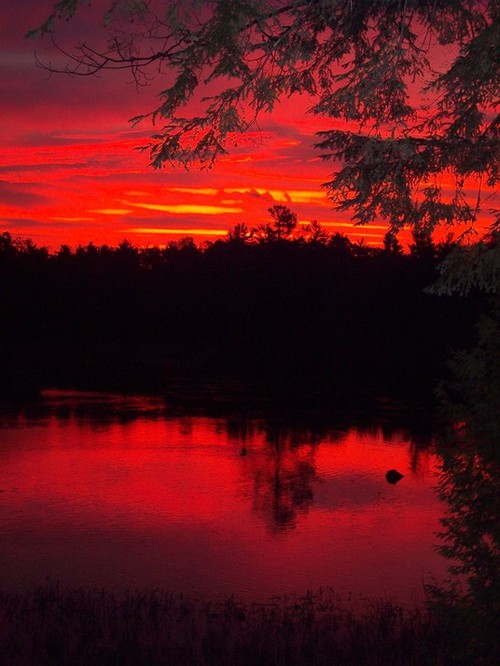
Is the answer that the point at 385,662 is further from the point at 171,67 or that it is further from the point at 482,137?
the point at 171,67

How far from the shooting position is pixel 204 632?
11.4m

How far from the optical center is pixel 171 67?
21.0 feet

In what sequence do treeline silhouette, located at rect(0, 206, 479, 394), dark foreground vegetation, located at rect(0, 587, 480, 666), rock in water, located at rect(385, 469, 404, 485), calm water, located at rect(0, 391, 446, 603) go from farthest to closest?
treeline silhouette, located at rect(0, 206, 479, 394) < rock in water, located at rect(385, 469, 404, 485) < calm water, located at rect(0, 391, 446, 603) < dark foreground vegetation, located at rect(0, 587, 480, 666)

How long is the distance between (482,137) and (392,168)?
0.82 meters

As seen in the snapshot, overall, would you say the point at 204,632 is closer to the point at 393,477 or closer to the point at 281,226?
the point at 393,477

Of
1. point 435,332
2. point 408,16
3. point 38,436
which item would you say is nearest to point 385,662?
point 408,16

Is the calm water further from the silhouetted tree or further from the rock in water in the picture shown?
the silhouetted tree

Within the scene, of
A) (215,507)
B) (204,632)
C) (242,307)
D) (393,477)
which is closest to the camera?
(204,632)

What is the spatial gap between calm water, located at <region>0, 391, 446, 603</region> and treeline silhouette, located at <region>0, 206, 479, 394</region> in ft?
90.4

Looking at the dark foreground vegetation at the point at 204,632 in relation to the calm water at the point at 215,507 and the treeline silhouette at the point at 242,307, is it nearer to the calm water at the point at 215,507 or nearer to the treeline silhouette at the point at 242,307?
the calm water at the point at 215,507

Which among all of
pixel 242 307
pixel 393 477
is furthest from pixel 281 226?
pixel 393 477

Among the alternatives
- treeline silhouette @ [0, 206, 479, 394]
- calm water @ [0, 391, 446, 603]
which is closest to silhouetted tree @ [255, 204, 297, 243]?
treeline silhouette @ [0, 206, 479, 394]

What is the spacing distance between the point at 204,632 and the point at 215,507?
31.8 feet

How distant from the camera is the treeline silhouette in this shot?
66.8 m
